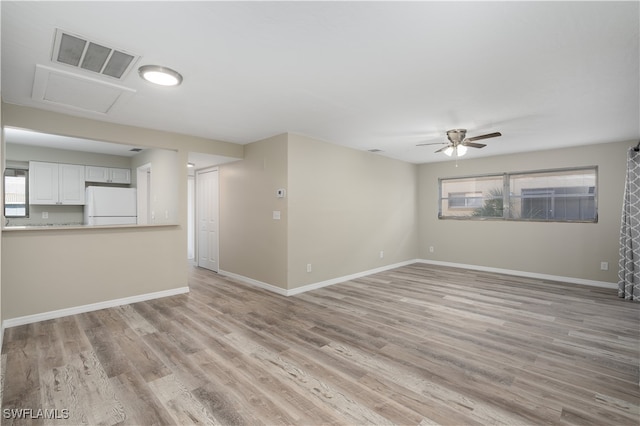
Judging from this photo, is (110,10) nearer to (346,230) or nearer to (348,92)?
(348,92)

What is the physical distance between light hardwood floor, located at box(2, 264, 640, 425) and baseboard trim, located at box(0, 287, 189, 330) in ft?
0.38

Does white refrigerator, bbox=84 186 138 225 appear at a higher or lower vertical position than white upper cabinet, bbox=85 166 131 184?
lower

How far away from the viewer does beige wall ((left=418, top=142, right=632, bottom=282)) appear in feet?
16.6

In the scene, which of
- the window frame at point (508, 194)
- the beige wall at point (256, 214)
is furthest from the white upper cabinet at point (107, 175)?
the window frame at point (508, 194)

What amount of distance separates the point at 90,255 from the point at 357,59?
3.94m

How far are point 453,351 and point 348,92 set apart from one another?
2665 millimetres

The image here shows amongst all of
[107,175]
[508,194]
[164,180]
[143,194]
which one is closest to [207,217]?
[164,180]

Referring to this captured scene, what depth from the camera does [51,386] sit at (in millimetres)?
2176

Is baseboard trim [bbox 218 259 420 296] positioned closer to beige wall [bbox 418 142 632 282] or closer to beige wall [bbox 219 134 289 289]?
beige wall [bbox 219 134 289 289]

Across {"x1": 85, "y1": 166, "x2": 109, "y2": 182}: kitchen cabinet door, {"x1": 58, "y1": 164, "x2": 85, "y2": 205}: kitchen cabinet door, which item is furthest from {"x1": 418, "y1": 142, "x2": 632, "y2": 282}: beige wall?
{"x1": 58, "y1": 164, "x2": 85, "y2": 205}: kitchen cabinet door

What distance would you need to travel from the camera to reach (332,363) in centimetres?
254

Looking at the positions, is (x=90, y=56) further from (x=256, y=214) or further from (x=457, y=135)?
(x=457, y=135)

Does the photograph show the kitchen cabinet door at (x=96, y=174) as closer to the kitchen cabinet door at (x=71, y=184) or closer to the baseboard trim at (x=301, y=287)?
the kitchen cabinet door at (x=71, y=184)

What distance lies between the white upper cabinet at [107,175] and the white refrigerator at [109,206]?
12.7 inches
